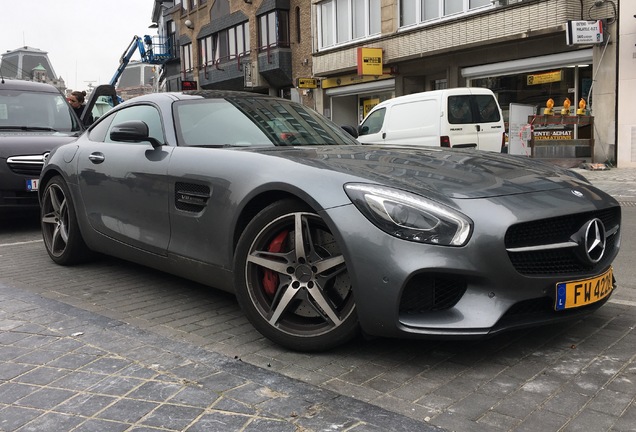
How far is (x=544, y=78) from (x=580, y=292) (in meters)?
16.2

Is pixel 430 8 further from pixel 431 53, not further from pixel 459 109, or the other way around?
pixel 459 109


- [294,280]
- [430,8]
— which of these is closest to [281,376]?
[294,280]

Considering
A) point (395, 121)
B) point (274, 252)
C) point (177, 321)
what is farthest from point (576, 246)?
point (395, 121)

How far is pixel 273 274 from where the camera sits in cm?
326

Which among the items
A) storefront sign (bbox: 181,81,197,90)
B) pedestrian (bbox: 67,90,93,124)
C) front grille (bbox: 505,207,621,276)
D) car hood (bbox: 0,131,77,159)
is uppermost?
storefront sign (bbox: 181,81,197,90)

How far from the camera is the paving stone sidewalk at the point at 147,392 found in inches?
93.1

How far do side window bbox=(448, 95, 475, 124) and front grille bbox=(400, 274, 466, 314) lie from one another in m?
10.4

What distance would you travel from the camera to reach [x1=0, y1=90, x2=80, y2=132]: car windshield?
27.5ft

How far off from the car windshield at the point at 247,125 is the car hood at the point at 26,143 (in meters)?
3.88

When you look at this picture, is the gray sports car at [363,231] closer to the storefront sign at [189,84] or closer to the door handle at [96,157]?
the door handle at [96,157]

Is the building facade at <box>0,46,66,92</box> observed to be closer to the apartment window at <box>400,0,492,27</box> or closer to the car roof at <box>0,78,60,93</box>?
the apartment window at <box>400,0,492,27</box>

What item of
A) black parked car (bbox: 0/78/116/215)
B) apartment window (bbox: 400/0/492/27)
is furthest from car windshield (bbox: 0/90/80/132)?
apartment window (bbox: 400/0/492/27)

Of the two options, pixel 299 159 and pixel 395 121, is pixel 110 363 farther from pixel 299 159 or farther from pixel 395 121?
pixel 395 121

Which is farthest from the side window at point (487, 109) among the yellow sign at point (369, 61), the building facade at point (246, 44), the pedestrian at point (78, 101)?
the building facade at point (246, 44)
